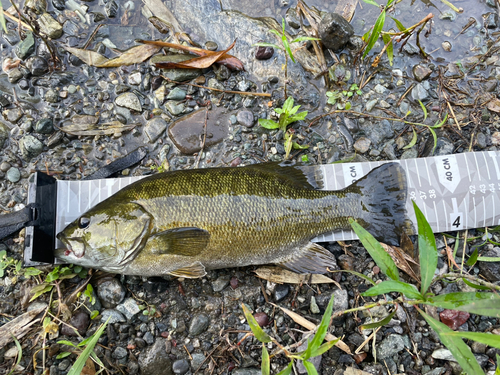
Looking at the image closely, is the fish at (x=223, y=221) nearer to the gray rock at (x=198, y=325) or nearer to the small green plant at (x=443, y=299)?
the gray rock at (x=198, y=325)

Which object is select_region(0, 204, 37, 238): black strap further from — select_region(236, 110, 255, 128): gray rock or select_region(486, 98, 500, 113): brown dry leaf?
select_region(486, 98, 500, 113): brown dry leaf

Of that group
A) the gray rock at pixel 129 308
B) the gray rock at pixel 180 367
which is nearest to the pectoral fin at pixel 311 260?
the gray rock at pixel 180 367

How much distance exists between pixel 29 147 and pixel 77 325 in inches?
86.8

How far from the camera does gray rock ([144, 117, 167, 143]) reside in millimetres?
4141

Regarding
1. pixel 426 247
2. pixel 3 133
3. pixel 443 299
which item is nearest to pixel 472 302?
pixel 443 299

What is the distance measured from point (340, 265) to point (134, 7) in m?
4.42

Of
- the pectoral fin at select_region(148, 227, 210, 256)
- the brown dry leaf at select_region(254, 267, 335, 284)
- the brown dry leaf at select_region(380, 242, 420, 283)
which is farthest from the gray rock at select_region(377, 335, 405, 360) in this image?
the pectoral fin at select_region(148, 227, 210, 256)

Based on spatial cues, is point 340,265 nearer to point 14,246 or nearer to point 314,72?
point 314,72

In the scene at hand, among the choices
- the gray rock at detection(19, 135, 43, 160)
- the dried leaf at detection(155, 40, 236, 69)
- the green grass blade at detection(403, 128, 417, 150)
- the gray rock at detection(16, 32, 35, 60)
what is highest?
the gray rock at detection(16, 32, 35, 60)

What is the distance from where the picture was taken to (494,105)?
4.32 metres

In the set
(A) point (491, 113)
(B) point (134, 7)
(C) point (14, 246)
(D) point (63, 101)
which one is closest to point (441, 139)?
(A) point (491, 113)

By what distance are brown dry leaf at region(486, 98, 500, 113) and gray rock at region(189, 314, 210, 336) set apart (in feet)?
14.9

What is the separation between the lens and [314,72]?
14.5 ft

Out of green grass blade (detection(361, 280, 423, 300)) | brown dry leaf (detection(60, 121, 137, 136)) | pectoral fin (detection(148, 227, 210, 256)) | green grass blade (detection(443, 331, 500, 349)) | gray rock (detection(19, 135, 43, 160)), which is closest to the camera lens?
green grass blade (detection(443, 331, 500, 349))
